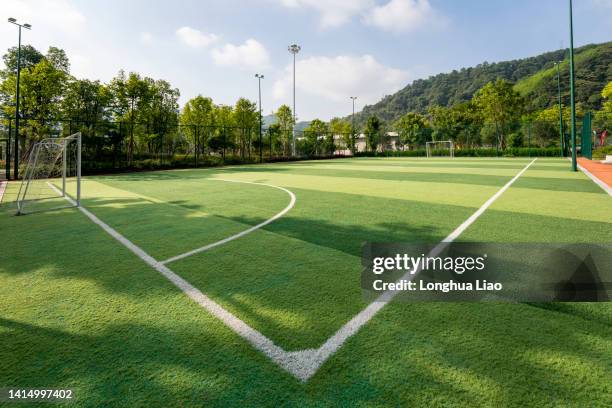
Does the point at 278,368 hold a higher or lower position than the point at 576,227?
lower

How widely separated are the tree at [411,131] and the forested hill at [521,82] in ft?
152

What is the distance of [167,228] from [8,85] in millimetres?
27158

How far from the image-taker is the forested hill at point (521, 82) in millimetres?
96812

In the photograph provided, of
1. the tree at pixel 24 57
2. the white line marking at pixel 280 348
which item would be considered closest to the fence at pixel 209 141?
the tree at pixel 24 57

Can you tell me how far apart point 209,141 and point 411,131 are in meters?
44.0

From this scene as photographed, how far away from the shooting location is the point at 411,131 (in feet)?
218

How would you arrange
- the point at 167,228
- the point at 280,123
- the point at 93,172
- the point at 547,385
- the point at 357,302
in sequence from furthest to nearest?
the point at 280,123 < the point at 93,172 < the point at 167,228 < the point at 357,302 < the point at 547,385

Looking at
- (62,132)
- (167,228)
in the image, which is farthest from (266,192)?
(62,132)

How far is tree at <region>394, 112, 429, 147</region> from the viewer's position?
6091 centimetres

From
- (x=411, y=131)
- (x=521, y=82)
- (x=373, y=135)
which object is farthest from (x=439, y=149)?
(x=521, y=82)

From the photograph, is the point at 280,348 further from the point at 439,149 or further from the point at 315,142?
the point at 439,149

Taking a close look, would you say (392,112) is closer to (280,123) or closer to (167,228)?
(280,123)

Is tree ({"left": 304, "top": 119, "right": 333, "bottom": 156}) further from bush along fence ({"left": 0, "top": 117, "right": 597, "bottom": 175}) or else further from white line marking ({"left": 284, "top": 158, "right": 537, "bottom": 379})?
white line marking ({"left": 284, "top": 158, "right": 537, "bottom": 379})

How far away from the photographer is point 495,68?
156 meters
